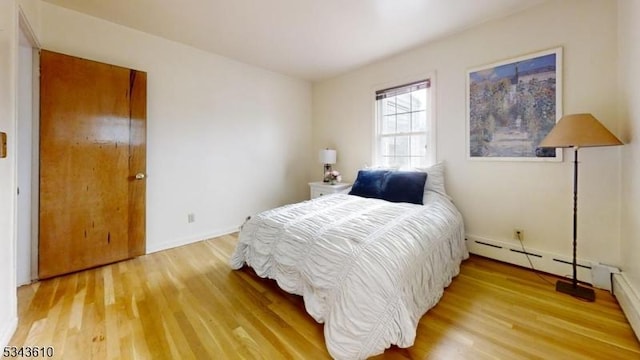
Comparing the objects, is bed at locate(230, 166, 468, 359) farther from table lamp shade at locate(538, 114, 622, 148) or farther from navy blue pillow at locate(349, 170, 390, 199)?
table lamp shade at locate(538, 114, 622, 148)

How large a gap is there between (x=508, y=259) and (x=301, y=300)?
2.13 meters

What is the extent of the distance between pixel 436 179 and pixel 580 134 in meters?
1.24

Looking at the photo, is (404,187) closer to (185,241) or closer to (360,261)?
(360,261)

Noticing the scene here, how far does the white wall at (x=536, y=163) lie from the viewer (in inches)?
82.4

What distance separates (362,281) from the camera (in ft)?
4.76

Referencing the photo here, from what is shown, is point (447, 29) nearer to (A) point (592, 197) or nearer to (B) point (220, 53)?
(A) point (592, 197)

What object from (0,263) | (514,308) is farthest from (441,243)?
(0,263)

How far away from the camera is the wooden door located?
228 centimetres

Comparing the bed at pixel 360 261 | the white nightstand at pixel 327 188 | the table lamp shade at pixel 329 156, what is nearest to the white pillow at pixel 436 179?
the bed at pixel 360 261

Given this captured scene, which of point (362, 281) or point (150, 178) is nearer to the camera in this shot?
point (362, 281)

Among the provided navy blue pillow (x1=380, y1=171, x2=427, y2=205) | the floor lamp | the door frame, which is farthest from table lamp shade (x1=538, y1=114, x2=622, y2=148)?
the door frame

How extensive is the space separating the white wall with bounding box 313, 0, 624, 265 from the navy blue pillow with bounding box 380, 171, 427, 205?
48cm

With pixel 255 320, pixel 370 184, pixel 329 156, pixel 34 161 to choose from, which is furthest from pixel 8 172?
pixel 329 156

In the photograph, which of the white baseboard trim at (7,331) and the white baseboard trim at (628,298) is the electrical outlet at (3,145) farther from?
the white baseboard trim at (628,298)
